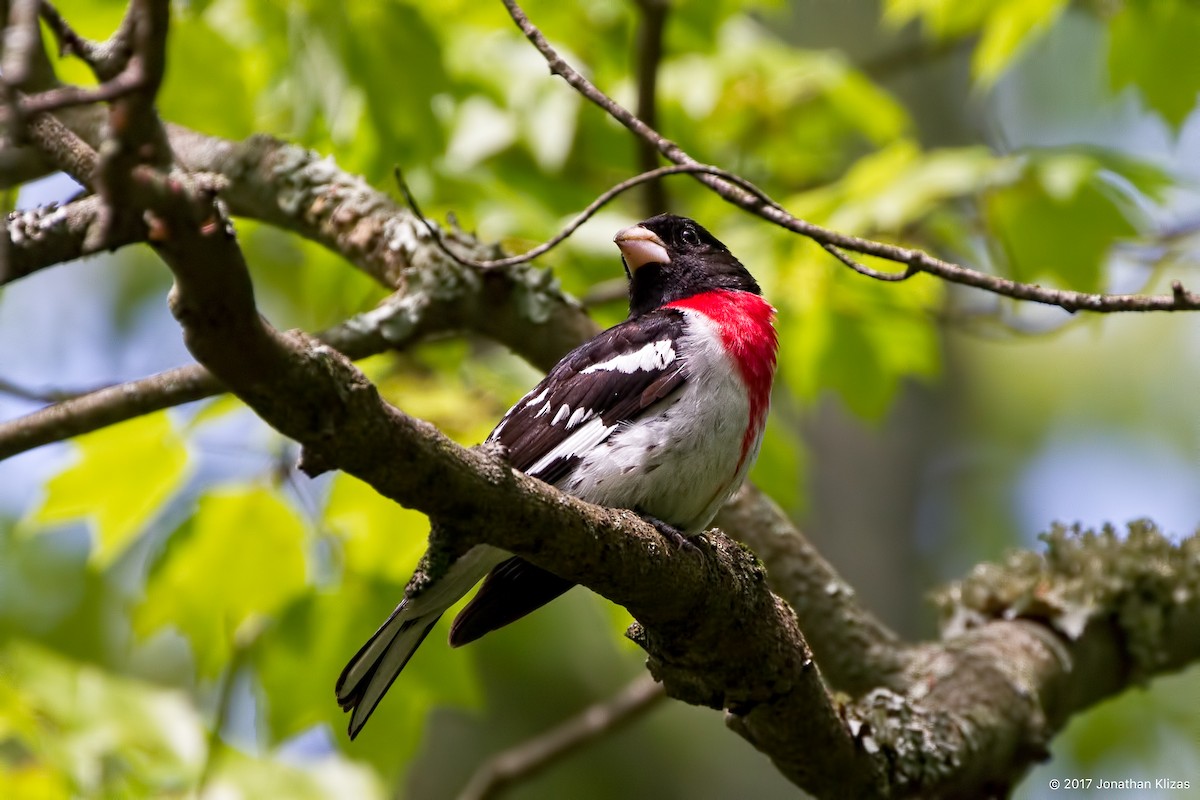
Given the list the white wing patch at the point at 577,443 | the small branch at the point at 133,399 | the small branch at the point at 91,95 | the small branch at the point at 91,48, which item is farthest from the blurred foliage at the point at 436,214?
the small branch at the point at 91,95

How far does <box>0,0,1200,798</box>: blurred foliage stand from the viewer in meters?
3.75

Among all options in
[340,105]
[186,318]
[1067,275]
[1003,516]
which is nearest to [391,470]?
[186,318]

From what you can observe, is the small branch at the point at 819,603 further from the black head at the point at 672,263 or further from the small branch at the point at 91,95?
the small branch at the point at 91,95

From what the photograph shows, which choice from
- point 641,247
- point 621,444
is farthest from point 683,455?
point 641,247

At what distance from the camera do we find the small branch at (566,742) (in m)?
4.50

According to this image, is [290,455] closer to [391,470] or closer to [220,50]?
[220,50]

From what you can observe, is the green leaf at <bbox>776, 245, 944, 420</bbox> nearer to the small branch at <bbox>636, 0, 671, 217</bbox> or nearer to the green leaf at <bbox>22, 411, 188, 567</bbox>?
the small branch at <bbox>636, 0, 671, 217</bbox>

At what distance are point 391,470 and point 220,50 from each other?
2689 millimetres

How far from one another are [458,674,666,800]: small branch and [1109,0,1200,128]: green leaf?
9.37ft

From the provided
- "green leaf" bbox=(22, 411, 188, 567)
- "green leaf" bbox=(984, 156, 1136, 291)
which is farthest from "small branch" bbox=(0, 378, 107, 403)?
"green leaf" bbox=(984, 156, 1136, 291)

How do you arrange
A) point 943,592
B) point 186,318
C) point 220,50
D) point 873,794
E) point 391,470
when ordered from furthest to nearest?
point 943,592 → point 220,50 → point 873,794 → point 391,470 → point 186,318

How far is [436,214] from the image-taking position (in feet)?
14.3

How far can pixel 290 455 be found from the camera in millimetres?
3873

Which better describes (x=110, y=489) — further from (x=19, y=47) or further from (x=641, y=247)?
(x=19, y=47)
